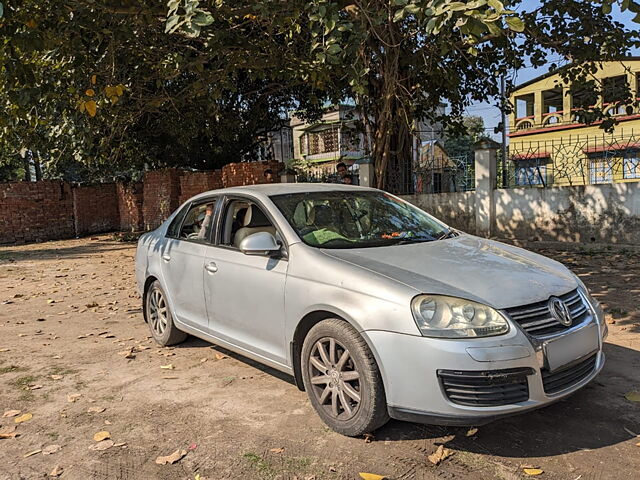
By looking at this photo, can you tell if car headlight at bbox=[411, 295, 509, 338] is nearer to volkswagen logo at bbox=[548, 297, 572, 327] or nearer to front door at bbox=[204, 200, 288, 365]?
volkswagen logo at bbox=[548, 297, 572, 327]

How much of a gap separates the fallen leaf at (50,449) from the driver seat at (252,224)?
1819mm

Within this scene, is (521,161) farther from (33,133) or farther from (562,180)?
(33,133)

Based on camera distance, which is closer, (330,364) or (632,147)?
(330,364)

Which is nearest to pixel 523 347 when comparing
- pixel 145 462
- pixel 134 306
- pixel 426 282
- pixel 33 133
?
pixel 426 282

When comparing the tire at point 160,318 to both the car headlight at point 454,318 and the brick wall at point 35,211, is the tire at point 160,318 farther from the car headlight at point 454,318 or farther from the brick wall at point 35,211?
the brick wall at point 35,211

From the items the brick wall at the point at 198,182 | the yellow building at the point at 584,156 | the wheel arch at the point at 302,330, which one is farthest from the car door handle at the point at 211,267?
the brick wall at the point at 198,182

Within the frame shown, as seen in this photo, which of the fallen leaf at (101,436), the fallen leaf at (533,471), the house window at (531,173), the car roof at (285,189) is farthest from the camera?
the house window at (531,173)

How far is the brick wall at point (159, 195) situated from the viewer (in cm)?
1709

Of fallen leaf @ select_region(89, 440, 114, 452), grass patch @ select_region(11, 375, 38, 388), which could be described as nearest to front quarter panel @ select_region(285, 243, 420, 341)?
fallen leaf @ select_region(89, 440, 114, 452)

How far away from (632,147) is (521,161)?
2.03m

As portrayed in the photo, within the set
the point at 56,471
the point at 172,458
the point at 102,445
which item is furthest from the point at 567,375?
the point at 56,471

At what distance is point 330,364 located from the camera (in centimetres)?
328

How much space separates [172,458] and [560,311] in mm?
2401

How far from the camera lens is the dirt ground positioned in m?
2.94
